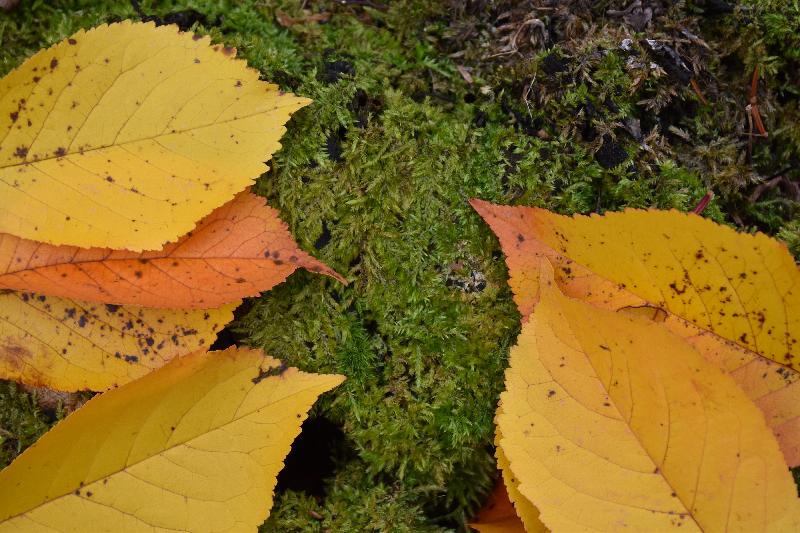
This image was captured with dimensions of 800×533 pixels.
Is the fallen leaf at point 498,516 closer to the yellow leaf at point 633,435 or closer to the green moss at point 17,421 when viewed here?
the yellow leaf at point 633,435

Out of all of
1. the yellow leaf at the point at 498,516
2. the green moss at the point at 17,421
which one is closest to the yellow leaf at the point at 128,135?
the green moss at the point at 17,421

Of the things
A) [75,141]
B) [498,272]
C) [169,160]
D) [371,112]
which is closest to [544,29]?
[371,112]

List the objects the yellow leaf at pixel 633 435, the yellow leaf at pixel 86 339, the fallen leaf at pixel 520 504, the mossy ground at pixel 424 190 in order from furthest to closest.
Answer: the mossy ground at pixel 424 190, the yellow leaf at pixel 86 339, the fallen leaf at pixel 520 504, the yellow leaf at pixel 633 435

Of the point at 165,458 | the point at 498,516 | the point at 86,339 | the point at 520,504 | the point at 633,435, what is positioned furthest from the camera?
the point at 498,516

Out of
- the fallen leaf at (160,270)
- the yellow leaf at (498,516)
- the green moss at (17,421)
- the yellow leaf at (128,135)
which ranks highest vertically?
the yellow leaf at (128,135)

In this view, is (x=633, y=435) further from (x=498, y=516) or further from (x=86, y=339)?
(x=86, y=339)

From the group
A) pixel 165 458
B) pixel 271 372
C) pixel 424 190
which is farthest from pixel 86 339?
pixel 424 190

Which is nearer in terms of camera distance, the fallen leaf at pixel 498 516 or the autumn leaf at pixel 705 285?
the autumn leaf at pixel 705 285

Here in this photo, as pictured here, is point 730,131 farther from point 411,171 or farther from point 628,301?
point 411,171
